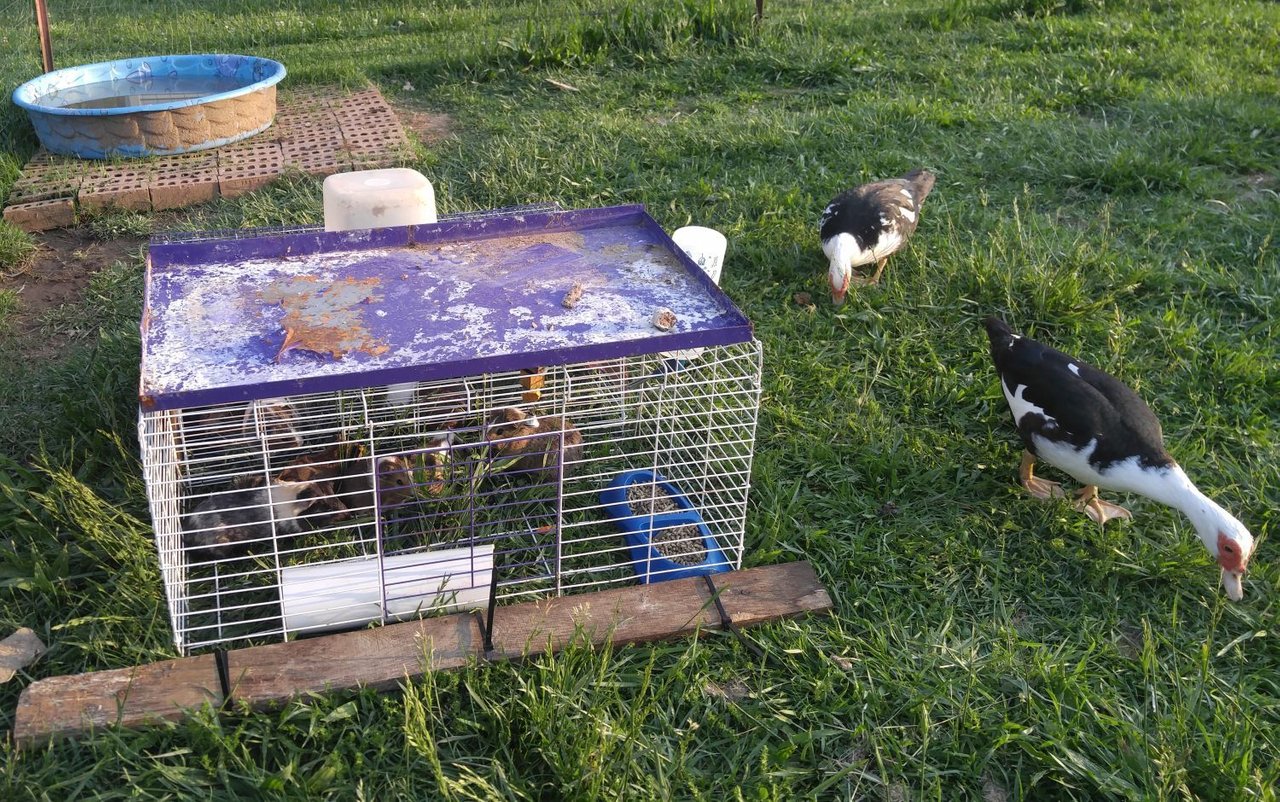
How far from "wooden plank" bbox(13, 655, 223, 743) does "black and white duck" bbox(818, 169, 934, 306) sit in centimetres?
295

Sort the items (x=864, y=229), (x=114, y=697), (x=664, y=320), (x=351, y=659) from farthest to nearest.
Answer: (x=864, y=229)
(x=664, y=320)
(x=351, y=659)
(x=114, y=697)

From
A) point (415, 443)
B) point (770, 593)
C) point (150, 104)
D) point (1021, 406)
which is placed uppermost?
point (150, 104)

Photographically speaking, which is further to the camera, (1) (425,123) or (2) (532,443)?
(1) (425,123)

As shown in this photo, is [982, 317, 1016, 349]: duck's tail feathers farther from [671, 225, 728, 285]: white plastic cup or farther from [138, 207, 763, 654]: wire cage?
[671, 225, 728, 285]: white plastic cup

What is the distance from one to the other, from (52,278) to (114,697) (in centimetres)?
297

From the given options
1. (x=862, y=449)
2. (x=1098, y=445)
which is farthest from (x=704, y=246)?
(x=1098, y=445)

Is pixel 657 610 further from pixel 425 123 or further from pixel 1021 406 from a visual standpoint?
pixel 425 123

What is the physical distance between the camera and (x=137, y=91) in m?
6.38

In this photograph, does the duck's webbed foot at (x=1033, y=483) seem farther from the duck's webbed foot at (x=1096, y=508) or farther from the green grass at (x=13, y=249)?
the green grass at (x=13, y=249)

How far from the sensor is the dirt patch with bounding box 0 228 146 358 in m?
4.11

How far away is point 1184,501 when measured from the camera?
300 centimetres

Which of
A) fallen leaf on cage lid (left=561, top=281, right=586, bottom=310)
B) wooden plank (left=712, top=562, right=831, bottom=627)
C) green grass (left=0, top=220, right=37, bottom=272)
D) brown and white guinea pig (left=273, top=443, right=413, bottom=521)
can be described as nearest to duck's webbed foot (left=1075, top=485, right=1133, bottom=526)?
wooden plank (left=712, top=562, right=831, bottom=627)

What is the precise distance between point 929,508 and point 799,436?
53 centimetres

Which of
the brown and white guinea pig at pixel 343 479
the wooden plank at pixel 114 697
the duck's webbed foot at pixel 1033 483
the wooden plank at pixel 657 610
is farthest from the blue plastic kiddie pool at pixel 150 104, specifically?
the duck's webbed foot at pixel 1033 483
